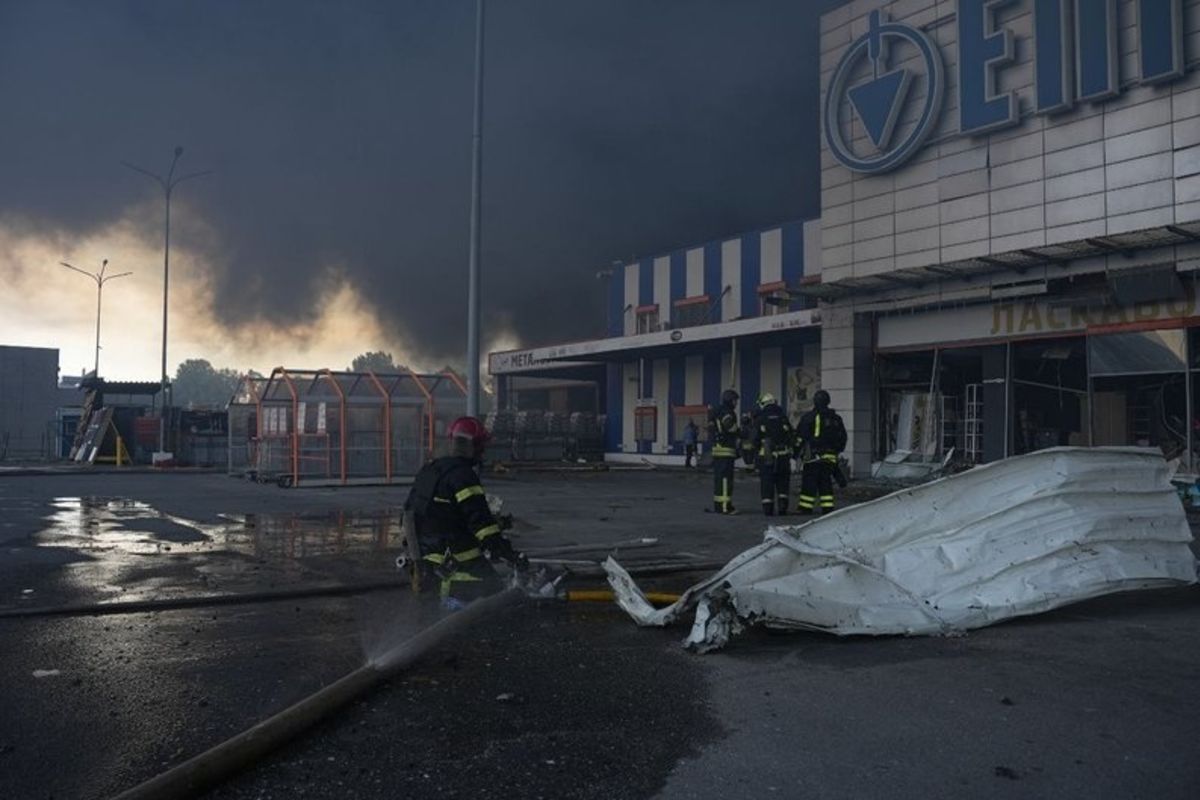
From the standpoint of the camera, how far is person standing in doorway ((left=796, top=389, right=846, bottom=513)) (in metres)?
12.8

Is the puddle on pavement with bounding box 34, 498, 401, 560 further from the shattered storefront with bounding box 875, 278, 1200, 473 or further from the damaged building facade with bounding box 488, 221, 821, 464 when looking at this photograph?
the damaged building facade with bounding box 488, 221, 821, 464

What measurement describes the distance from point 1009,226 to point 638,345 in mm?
15407

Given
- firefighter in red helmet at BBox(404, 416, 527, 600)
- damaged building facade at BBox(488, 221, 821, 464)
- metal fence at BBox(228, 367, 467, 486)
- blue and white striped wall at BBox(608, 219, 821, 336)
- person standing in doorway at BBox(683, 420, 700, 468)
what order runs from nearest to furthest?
1. firefighter in red helmet at BBox(404, 416, 527, 600)
2. metal fence at BBox(228, 367, 467, 486)
3. damaged building facade at BBox(488, 221, 821, 464)
4. blue and white striped wall at BBox(608, 219, 821, 336)
5. person standing in doorway at BBox(683, 420, 700, 468)

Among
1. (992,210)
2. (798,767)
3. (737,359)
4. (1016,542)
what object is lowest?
(798,767)

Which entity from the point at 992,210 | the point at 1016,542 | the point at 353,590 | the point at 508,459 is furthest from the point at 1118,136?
the point at 508,459

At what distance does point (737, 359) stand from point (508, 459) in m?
8.62

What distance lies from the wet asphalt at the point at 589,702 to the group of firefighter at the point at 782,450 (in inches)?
221

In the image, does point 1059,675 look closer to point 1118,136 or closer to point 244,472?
point 1118,136

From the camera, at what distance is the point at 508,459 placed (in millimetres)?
30297

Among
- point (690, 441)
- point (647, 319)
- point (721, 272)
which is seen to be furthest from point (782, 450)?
point (647, 319)

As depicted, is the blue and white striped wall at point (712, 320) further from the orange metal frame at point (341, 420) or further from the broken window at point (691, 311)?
the orange metal frame at point (341, 420)

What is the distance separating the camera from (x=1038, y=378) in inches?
791

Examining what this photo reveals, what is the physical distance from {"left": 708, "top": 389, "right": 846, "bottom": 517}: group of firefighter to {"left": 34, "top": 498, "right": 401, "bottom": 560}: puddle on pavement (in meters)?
4.83

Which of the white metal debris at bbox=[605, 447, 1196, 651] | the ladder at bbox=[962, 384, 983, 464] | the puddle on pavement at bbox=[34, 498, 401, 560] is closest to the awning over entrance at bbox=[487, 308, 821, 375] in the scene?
the ladder at bbox=[962, 384, 983, 464]
